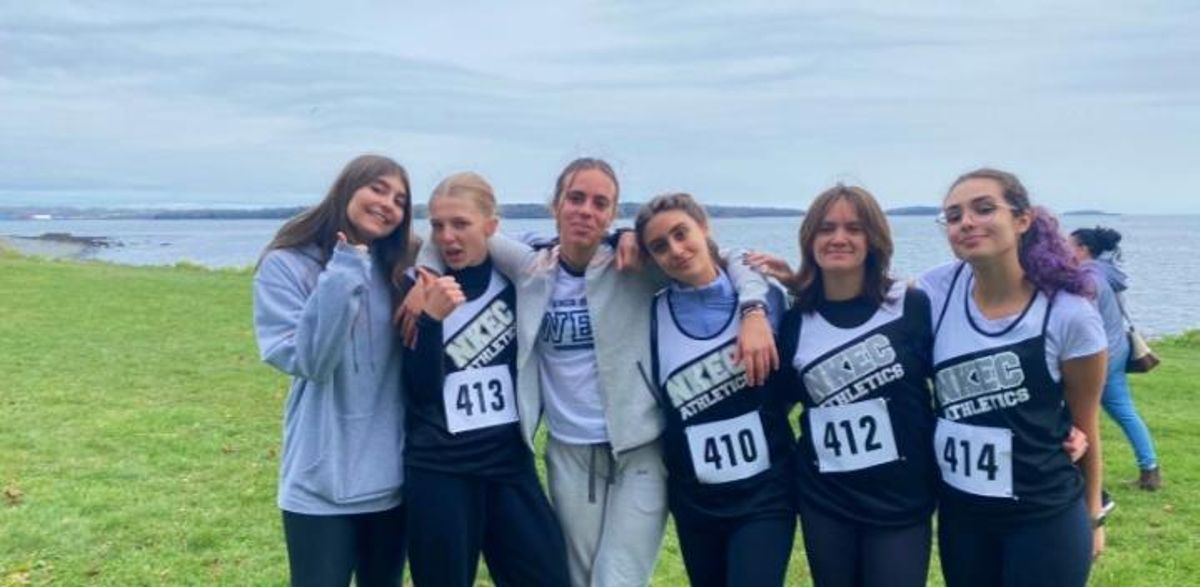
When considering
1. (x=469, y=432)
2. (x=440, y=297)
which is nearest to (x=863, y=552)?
(x=469, y=432)

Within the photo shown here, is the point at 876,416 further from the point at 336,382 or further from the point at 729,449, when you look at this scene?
the point at 336,382

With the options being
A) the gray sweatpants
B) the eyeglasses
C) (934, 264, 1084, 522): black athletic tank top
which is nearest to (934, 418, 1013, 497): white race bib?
(934, 264, 1084, 522): black athletic tank top

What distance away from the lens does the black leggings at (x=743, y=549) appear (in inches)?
151

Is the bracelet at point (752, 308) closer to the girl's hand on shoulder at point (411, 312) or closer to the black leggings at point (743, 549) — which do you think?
the black leggings at point (743, 549)

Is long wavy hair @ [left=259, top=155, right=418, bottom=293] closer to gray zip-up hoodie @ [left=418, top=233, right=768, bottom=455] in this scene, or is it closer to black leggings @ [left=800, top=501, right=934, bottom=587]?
gray zip-up hoodie @ [left=418, top=233, right=768, bottom=455]

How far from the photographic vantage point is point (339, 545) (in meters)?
3.89

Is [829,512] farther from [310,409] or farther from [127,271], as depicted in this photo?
[127,271]

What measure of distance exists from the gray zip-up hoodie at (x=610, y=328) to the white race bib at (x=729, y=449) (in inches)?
7.4

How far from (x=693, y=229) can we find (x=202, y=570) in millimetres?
3749

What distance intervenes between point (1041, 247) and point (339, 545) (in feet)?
8.89

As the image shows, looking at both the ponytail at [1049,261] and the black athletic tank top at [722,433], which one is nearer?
the ponytail at [1049,261]

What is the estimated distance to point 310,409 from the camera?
3.88 m

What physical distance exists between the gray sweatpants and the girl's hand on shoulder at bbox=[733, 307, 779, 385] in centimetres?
53

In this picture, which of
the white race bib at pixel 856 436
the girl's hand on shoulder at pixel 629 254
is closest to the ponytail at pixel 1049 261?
the white race bib at pixel 856 436
